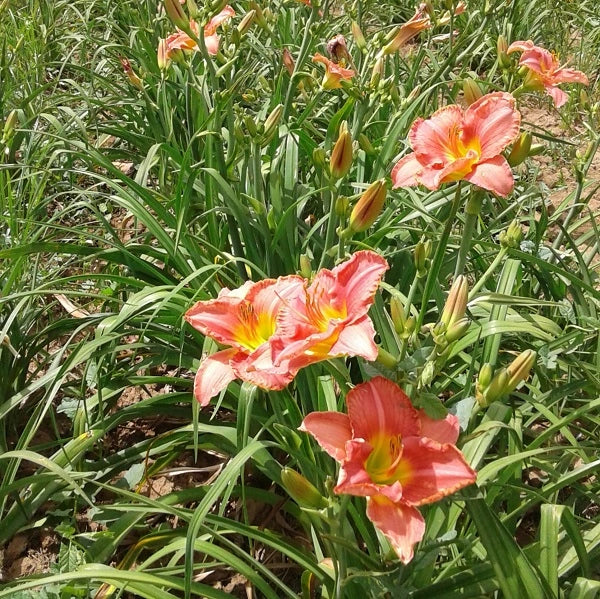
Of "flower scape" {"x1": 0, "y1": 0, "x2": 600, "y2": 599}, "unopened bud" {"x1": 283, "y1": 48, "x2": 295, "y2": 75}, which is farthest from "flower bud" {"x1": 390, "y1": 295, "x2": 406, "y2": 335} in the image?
"unopened bud" {"x1": 283, "y1": 48, "x2": 295, "y2": 75}

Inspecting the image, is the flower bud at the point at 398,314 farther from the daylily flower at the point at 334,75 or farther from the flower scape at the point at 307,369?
the daylily flower at the point at 334,75

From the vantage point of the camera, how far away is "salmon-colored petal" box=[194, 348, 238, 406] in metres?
1.06

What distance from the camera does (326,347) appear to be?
0.96 meters

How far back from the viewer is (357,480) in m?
0.86

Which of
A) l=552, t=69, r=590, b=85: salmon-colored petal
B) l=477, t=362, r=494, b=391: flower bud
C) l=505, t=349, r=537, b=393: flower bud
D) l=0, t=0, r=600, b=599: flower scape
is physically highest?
l=552, t=69, r=590, b=85: salmon-colored petal

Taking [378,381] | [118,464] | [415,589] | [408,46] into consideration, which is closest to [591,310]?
[415,589]

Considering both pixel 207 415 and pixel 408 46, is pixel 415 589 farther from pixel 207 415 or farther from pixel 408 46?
pixel 408 46

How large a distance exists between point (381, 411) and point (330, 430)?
7 cm

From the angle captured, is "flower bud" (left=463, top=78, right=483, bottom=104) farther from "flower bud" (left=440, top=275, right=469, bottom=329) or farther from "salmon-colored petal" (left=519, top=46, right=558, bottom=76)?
"flower bud" (left=440, top=275, right=469, bottom=329)

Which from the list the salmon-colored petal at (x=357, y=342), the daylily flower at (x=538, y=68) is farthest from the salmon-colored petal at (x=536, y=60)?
the salmon-colored petal at (x=357, y=342)

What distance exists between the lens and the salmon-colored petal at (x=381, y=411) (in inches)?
36.6

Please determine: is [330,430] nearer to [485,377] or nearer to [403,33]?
[485,377]

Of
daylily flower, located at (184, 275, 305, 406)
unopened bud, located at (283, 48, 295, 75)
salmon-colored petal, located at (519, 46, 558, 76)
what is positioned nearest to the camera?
daylily flower, located at (184, 275, 305, 406)

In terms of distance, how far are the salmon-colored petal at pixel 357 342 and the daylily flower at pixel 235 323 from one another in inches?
5.6
